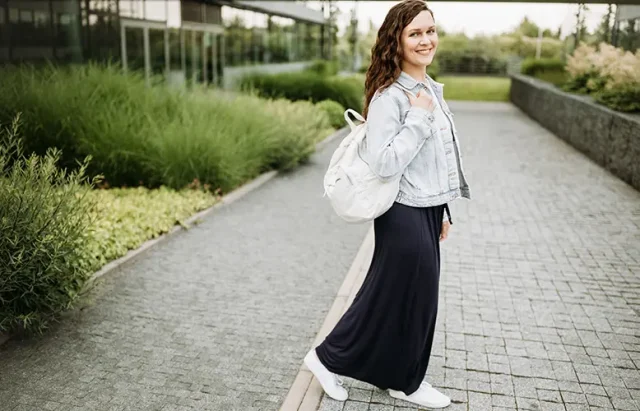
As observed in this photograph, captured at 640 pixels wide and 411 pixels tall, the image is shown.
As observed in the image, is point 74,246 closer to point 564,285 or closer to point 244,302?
point 244,302

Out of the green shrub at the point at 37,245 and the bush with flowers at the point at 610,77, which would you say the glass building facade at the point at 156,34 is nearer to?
the green shrub at the point at 37,245

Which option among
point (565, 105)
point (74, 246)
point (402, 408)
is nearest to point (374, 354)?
point (402, 408)

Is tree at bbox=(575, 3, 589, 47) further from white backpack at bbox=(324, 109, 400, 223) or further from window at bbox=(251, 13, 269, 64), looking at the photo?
white backpack at bbox=(324, 109, 400, 223)

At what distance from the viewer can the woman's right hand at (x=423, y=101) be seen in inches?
121

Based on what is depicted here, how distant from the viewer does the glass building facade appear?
13547mm

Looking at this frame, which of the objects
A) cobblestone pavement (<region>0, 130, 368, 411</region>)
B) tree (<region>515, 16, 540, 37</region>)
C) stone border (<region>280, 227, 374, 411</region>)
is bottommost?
cobblestone pavement (<region>0, 130, 368, 411</region>)

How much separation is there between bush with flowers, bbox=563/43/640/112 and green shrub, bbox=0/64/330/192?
21.9 ft

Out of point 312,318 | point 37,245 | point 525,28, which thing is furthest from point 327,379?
point 525,28

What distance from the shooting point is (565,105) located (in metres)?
15.6

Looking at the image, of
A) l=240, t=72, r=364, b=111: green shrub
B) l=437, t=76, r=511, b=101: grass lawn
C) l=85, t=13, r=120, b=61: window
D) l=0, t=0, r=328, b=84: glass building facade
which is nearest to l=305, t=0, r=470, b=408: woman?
l=0, t=0, r=328, b=84: glass building facade

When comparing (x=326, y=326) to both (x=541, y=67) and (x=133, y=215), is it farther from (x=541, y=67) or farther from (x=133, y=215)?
(x=541, y=67)

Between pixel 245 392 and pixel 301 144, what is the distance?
766 centimetres

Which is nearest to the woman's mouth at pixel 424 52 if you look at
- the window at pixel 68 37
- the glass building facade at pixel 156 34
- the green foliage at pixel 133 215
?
the green foliage at pixel 133 215

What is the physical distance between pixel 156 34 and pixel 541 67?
16071mm
